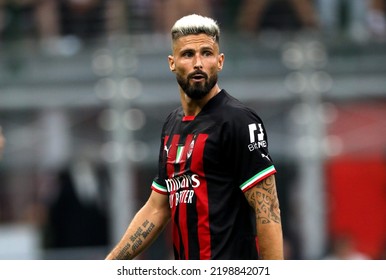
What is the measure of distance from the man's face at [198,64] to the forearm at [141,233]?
0.90 m

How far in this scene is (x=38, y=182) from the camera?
16.1 metres

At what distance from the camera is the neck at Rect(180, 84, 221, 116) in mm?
6891

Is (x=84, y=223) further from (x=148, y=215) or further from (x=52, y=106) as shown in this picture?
(x=148, y=215)

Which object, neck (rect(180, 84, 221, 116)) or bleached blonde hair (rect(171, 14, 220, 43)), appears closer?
bleached blonde hair (rect(171, 14, 220, 43))

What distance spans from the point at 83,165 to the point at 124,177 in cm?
60

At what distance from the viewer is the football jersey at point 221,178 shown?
666cm

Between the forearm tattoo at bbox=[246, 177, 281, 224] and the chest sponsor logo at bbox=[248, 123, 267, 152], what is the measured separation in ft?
0.61

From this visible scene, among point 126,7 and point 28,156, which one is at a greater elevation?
point 126,7

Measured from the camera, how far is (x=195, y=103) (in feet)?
22.8

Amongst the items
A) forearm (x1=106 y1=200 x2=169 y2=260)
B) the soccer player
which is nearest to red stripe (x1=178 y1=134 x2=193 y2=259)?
the soccer player

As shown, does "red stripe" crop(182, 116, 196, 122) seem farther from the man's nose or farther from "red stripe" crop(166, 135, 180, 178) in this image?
the man's nose
